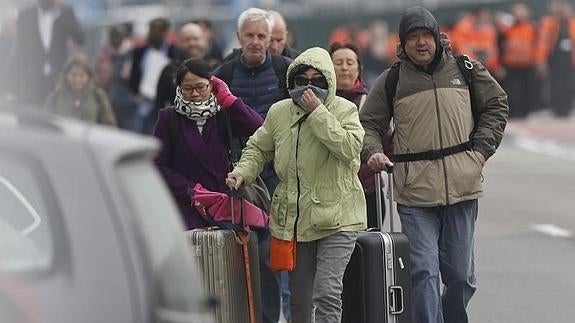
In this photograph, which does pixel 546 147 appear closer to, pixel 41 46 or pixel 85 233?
pixel 41 46

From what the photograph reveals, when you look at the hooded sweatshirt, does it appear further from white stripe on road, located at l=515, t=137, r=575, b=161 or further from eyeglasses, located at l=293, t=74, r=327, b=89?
white stripe on road, located at l=515, t=137, r=575, b=161

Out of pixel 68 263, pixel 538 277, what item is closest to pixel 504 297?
pixel 538 277

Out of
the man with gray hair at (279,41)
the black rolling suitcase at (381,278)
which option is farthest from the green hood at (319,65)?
the man with gray hair at (279,41)

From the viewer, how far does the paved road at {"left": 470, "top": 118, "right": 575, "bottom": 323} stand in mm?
11609

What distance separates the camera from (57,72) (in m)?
16.6

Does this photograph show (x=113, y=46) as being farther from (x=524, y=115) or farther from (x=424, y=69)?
(x=424, y=69)

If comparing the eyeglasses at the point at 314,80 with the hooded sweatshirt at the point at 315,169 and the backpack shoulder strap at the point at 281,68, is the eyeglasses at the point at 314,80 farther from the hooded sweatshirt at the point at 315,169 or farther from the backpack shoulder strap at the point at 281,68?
the backpack shoulder strap at the point at 281,68

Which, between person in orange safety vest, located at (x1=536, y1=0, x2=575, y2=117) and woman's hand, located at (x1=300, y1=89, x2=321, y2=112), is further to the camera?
person in orange safety vest, located at (x1=536, y1=0, x2=575, y2=117)

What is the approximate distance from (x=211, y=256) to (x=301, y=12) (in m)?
33.4

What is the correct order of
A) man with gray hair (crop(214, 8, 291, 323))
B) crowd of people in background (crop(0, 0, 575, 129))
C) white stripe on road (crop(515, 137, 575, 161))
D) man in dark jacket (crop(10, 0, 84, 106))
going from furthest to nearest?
white stripe on road (crop(515, 137, 575, 161)), man in dark jacket (crop(10, 0, 84, 106)), crowd of people in background (crop(0, 0, 575, 129)), man with gray hair (crop(214, 8, 291, 323))

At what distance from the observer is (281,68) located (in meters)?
9.91

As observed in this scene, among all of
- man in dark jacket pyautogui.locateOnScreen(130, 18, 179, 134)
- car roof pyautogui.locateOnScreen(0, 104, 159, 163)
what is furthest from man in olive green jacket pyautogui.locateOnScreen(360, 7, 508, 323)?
man in dark jacket pyautogui.locateOnScreen(130, 18, 179, 134)

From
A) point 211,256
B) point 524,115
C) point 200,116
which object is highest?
point 200,116

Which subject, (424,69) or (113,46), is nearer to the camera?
(424,69)
